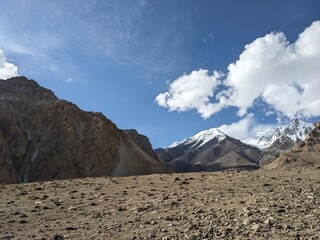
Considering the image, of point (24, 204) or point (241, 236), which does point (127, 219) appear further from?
point (24, 204)

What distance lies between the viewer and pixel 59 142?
104562 mm

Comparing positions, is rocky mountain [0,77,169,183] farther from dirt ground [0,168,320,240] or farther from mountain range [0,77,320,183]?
dirt ground [0,168,320,240]

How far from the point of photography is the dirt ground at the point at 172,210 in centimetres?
1102

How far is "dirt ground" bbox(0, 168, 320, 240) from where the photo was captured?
11.0 m

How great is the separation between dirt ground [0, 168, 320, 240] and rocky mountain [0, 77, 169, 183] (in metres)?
73.5

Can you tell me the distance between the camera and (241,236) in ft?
33.3

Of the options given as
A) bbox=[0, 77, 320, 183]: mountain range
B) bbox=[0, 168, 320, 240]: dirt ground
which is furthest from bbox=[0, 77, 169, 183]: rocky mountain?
bbox=[0, 168, 320, 240]: dirt ground

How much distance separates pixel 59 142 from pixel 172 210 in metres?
93.0

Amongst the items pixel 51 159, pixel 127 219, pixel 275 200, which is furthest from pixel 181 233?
pixel 51 159

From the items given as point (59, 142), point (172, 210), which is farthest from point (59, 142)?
point (172, 210)

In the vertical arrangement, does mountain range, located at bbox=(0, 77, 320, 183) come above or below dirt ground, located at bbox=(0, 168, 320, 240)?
above

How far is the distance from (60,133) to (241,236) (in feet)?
328

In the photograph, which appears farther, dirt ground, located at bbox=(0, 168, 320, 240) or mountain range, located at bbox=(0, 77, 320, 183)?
mountain range, located at bbox=(0, 77, 320, 183)

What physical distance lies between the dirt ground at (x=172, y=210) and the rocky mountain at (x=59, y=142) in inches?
2893
